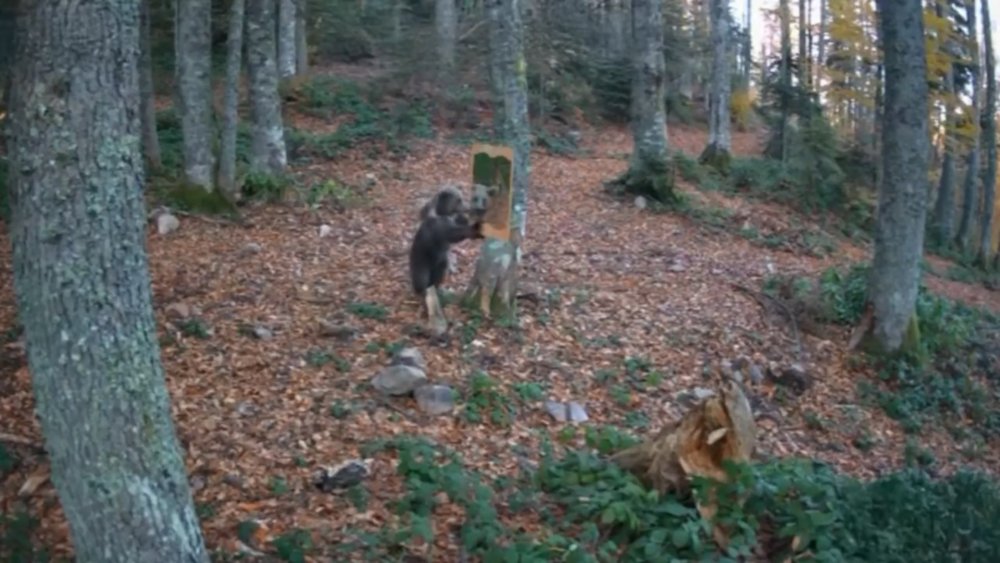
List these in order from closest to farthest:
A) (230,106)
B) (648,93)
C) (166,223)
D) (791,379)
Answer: (791,379)
(166,223)
(230,106)
(648,93)

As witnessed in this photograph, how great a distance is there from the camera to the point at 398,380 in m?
7.69

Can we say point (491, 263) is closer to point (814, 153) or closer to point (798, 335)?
point (798, 335)

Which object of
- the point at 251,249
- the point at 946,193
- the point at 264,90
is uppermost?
the point at 264,90

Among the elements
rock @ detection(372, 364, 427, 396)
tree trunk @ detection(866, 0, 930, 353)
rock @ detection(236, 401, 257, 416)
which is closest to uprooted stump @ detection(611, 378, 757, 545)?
rock @ detection(372, 364, 427, 396)

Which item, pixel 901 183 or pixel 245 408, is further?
pixel 901 183

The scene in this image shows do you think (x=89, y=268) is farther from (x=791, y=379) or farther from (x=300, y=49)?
(x=300, y=49)

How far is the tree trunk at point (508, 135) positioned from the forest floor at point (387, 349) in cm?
34

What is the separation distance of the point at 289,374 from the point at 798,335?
5.98 m

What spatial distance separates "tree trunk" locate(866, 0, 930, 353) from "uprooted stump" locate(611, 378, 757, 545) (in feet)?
17.3

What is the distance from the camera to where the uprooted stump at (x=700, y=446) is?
617cm

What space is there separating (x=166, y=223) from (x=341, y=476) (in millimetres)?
6255

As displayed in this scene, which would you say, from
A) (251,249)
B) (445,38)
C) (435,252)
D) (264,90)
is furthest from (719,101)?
(435,252)

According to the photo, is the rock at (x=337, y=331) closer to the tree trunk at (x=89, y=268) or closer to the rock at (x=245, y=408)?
the rock at (x=245, y=408)

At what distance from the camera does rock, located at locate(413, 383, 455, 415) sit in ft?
24.7
